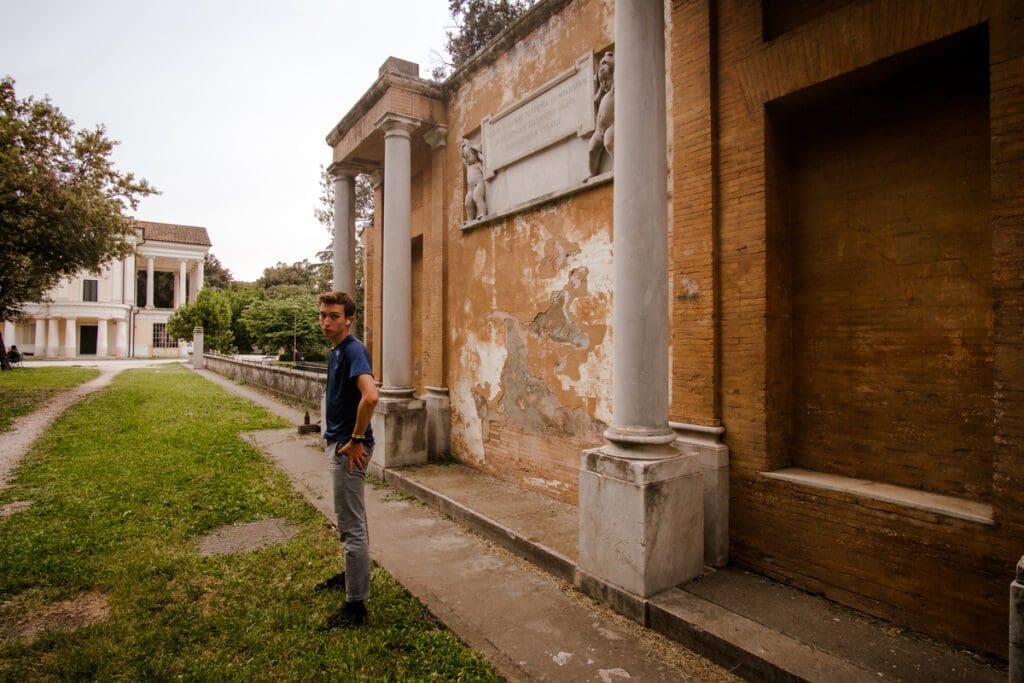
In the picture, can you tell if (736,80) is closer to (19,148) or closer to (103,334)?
(19,148)

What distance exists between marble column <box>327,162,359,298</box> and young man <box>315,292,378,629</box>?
629 centimetres

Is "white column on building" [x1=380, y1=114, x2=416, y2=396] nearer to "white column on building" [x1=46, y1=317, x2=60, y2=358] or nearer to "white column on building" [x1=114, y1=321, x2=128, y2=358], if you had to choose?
"white column on building" [x1=114, y1=321, x2=128, y2=358]

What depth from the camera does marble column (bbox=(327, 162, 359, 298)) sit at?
9.62 metres

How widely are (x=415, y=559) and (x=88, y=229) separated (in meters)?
14.3

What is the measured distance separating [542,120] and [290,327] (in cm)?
3259

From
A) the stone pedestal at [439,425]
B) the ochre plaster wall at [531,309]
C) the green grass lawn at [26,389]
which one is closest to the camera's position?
the ochre plaster wall at [531,309]

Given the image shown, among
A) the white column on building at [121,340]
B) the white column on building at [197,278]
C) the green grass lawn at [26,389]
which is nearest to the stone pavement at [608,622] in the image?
the green grass lawn at [26,389]

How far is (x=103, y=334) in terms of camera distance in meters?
47.3

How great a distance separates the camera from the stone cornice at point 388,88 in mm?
7824

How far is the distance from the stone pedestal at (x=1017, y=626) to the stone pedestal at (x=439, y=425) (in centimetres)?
664

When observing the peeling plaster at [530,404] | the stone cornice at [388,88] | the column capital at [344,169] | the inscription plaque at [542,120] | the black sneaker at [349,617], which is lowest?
the black sneaker at [349,617]

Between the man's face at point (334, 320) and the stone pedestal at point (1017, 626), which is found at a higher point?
the man's face at point (334, 320)

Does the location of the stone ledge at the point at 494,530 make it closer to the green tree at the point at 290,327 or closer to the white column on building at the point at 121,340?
the green tree at the point at 290,327

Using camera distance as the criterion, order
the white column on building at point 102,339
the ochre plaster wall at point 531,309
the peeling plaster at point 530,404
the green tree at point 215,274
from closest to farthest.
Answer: the ochre plaster wall at point 531,309, the peeling plaster at point 530,404, the white column on building at point 102,339, the green tree at point 215,274
